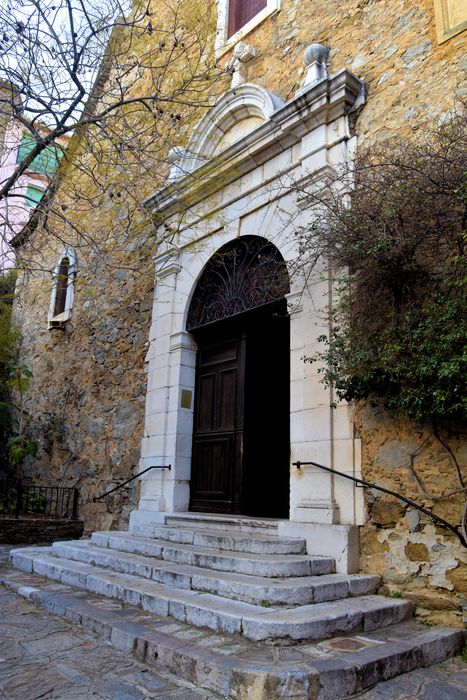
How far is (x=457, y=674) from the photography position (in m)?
3.04

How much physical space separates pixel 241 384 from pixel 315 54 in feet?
11.8

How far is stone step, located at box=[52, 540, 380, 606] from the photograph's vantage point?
11.6ft

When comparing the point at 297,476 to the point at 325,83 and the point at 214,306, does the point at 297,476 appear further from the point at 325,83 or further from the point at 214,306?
the point at 325,83

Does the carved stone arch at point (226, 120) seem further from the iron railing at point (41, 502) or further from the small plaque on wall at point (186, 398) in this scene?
the iron railing at point (41, 502)

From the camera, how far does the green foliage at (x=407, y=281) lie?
3.48 meters

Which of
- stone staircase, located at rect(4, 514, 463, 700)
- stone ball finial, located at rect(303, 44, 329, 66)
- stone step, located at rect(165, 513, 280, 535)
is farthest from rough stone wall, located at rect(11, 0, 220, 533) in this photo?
stone staircase, located at rect(4, 514, 463, 700)

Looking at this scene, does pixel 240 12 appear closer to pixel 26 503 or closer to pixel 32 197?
pixel 32 197

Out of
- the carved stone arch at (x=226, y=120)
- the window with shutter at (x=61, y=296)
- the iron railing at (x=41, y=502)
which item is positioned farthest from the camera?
the window with shutter at (x=61, y=296)

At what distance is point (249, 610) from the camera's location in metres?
3.34

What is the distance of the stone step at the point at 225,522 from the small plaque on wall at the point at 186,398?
1347 millimetres

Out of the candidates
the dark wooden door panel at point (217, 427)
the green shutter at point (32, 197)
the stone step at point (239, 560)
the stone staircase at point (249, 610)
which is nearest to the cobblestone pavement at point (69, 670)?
the stone staircase at point (249, 610)

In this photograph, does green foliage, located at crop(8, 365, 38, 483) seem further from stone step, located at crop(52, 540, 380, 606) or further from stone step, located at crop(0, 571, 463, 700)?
stone step, located at crop(0, 571, 463, 700)

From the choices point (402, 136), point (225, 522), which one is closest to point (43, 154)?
point (402, 136)

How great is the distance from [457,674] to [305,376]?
2601 millimetres
